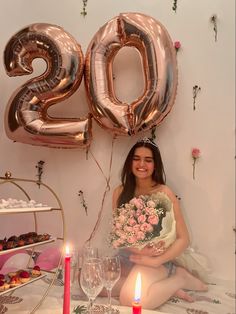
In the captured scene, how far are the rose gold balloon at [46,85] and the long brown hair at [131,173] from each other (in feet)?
0.62

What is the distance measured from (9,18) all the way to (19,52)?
358 millimetres

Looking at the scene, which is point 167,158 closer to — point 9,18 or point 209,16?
point 209,16

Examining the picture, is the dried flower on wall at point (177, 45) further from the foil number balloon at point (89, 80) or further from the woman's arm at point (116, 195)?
the woman's arm at point (116, 195)

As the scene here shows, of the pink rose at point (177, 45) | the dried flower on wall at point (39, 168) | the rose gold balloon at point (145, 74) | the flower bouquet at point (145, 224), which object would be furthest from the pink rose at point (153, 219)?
the pink rose at point (177, 45)

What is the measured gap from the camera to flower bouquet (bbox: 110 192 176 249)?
1.23 meters

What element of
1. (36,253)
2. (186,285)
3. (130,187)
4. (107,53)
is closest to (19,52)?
(107,53)

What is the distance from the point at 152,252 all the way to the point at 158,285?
112 millimetres

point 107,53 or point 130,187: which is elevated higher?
point 107,53

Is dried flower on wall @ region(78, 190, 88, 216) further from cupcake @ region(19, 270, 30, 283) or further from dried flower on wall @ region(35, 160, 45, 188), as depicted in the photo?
cupcake @ region(19, 270, 30, 283)

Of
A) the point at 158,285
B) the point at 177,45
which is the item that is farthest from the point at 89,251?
the point at 177,45

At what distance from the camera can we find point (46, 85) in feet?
4.45

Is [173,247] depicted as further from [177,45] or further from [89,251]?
[177,45]

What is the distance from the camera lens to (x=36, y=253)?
1.51m

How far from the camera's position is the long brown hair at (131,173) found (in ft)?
4.49
